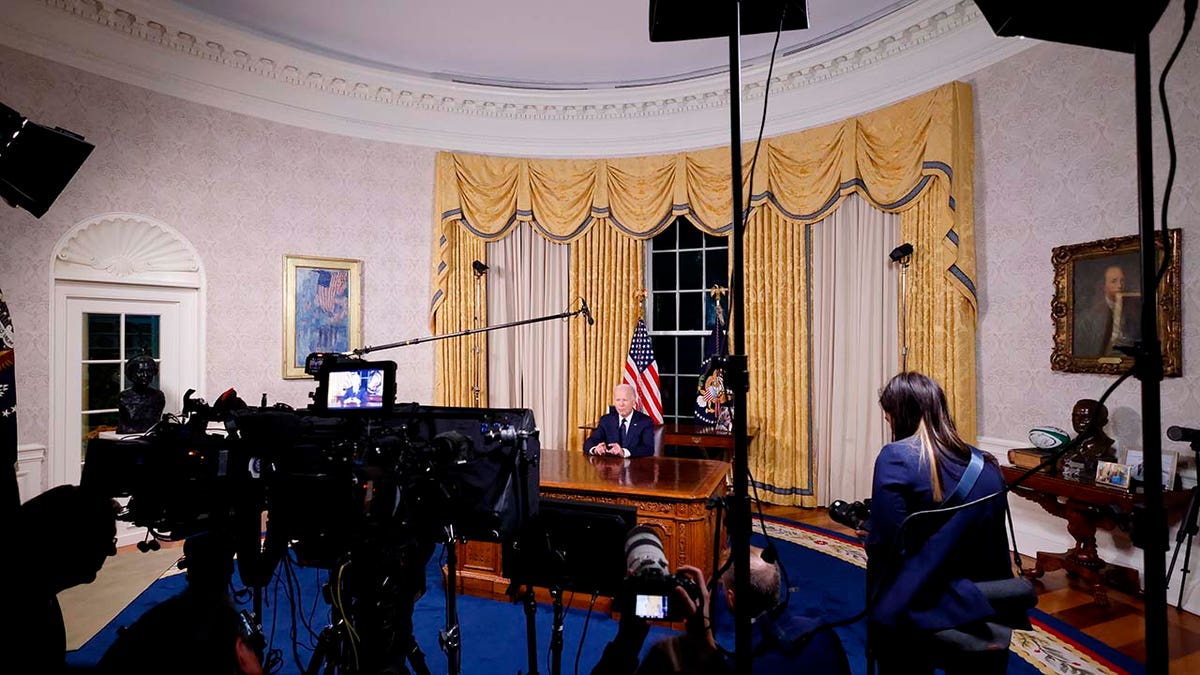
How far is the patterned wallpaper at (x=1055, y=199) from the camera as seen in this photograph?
10.6 feet

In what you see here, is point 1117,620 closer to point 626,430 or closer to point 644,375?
point 626,430

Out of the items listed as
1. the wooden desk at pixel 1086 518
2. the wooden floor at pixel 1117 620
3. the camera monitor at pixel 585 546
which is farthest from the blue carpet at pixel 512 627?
the wooden desk at pixel 1086 518

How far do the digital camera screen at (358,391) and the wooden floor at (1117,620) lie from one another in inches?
134

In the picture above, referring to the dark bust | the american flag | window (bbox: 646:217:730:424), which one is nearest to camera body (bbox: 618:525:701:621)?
the american flag

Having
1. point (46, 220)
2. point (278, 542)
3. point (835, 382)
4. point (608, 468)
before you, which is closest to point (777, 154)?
point (835, 382)

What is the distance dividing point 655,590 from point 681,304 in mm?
5089

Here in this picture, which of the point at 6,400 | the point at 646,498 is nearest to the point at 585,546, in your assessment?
the point at 646,498

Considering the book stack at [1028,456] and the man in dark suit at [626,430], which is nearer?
the book stack at [1028,456]

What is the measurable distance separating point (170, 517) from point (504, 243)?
4.63 metres

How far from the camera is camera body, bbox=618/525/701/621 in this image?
1229 mm

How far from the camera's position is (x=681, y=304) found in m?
6.18

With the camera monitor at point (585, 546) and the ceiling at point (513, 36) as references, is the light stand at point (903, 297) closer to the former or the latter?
the ceiling at point (513, 36)

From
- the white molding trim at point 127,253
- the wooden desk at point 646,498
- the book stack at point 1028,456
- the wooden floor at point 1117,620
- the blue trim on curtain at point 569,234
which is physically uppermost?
the blue trim on curtain at point 569,234

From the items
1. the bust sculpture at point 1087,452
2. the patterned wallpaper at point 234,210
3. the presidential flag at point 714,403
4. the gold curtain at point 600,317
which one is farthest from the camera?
the gold curtain at point 600,317
